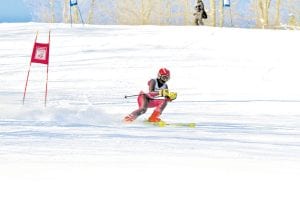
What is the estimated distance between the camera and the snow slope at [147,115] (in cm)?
571

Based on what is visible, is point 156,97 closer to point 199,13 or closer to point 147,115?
point 147,115

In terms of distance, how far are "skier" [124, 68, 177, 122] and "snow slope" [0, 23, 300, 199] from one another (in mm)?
192

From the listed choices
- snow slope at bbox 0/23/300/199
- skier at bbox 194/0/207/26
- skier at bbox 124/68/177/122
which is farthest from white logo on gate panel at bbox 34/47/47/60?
skier at bbox 194/0/207/26

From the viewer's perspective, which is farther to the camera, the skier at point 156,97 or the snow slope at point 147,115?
the skier at point 156,97

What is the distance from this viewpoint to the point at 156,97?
36.3ft

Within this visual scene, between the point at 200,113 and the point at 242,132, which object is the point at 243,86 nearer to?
the point at 200,113

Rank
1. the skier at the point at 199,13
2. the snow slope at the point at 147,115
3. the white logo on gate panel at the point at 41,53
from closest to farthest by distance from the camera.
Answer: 1. the snow slope at the point at 147,115
2. the white logo on gate panel at the point at 41,53
3. the skier at the point at 199,13

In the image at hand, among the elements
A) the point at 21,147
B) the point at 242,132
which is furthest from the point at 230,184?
the point at 242,132

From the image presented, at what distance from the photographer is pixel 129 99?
15.5 metres

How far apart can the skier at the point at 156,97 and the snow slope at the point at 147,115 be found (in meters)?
0.19

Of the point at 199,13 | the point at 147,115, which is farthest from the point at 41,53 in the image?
the point at 199,13

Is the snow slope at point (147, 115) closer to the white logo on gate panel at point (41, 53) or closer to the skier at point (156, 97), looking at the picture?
the skier at point (156, 97)

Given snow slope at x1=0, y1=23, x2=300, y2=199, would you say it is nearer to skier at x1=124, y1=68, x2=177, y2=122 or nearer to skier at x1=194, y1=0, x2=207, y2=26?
skier at x1=124, y1=68, x2=177, y2=122

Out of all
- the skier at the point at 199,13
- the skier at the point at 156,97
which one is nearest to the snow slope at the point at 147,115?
the skier at the point at 156,97
